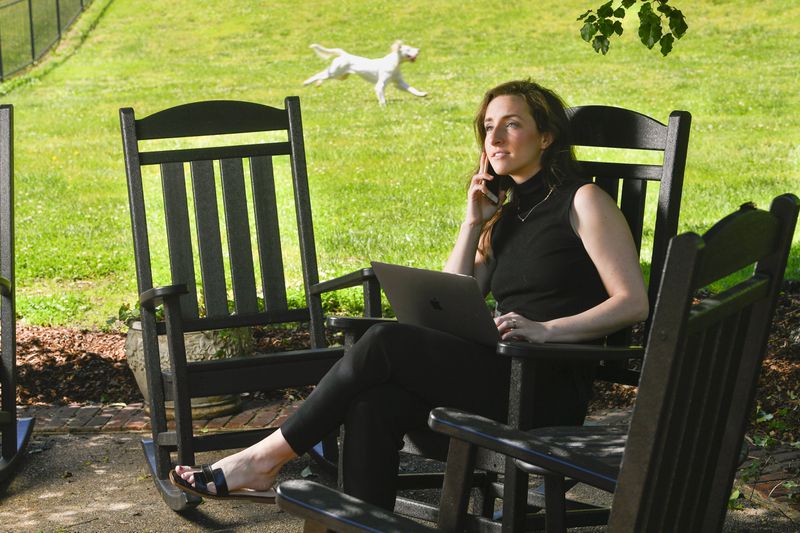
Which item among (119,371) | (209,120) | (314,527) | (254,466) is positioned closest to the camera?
(314,527)

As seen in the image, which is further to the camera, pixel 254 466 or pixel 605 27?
pixel 605 27

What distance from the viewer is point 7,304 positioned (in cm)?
413

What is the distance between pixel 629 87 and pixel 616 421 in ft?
42.0

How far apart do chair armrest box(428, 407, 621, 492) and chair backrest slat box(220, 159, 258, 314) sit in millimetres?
2281

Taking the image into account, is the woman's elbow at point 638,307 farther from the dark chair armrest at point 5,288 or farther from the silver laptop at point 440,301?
the dark chair armrest at point 5,288

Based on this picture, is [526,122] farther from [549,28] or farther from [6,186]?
[549,28]

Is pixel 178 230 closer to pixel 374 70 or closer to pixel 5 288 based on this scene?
pixel 5 288

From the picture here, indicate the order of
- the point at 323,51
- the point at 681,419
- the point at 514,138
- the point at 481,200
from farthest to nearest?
the point at 323,51 → the point at 481,200 → the point at 514,138 → the point at 681,419

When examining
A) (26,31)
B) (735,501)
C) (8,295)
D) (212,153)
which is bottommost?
(735,501)

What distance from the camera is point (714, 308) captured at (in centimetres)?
178

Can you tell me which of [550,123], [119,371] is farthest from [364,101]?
A: [550,123]

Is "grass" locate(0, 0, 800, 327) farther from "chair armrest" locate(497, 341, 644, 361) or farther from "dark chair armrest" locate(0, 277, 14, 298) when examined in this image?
"chair armrest" locate(497, 341, 644, 361)

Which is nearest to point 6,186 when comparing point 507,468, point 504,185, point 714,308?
point 504,185

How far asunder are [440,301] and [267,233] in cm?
140
